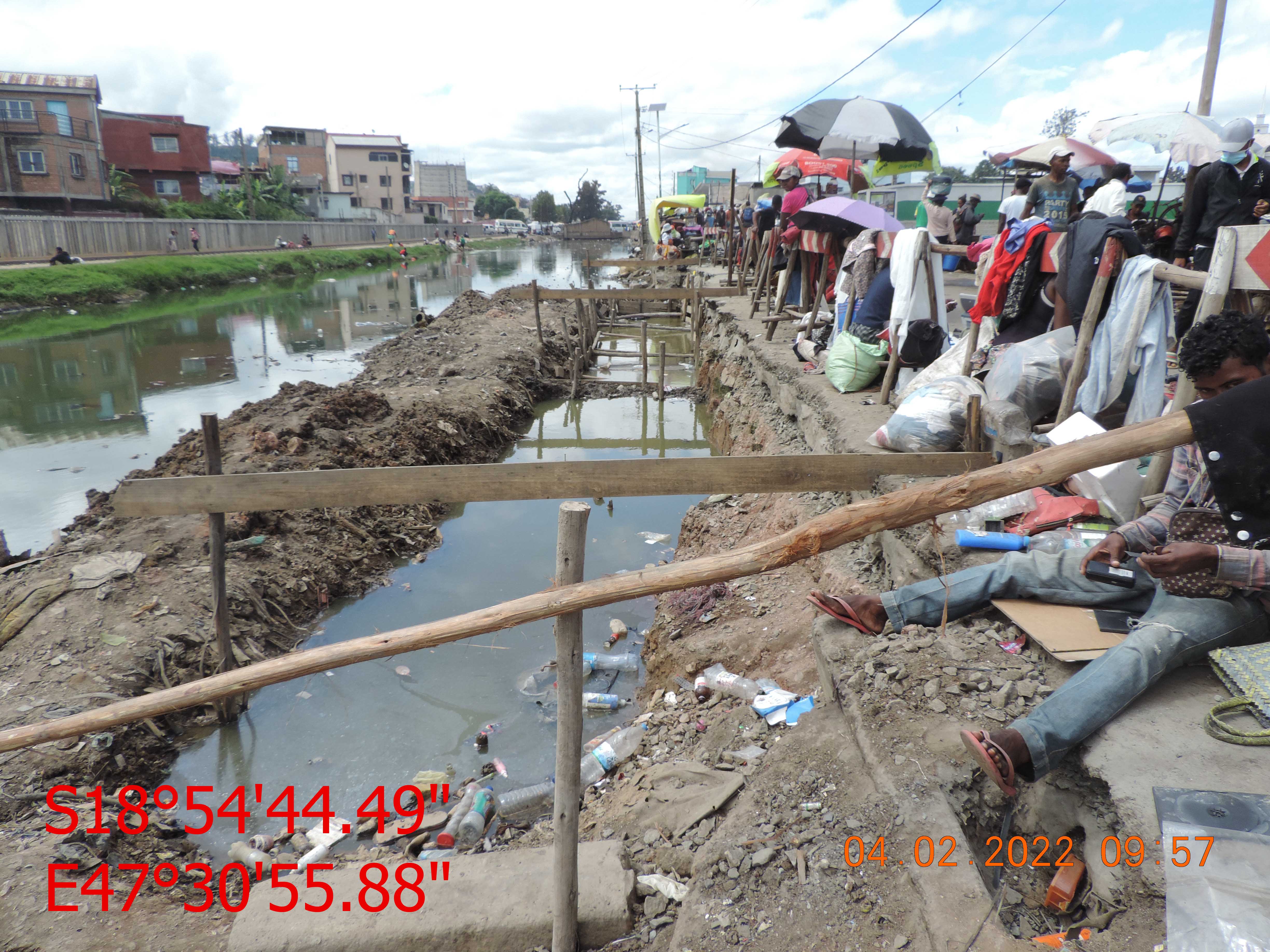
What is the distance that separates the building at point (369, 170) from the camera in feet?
226

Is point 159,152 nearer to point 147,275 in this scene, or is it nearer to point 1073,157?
point 147,275

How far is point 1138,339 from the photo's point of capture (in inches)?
146

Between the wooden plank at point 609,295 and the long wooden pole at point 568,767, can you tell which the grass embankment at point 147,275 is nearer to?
the wooden plank at point 609,295

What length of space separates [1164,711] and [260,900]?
323cm

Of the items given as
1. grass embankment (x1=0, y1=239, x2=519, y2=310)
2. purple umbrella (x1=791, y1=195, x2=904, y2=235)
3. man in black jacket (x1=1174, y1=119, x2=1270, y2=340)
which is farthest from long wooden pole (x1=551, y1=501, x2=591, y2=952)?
grass embankment (x1=0, y1=239, x2=519, y2=310)

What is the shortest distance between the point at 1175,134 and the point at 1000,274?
202 inches

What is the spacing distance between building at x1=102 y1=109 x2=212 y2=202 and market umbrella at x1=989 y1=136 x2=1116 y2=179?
44.4 m

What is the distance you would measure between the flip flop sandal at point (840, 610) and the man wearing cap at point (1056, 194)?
5034 mm

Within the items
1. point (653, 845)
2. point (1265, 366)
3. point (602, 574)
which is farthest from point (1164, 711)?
point (602, 574)

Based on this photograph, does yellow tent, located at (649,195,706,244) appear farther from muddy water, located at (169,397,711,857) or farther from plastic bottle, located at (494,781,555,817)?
plastic bottle, located at (494,781,555,817)

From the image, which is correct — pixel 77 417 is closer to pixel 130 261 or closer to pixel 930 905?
pixel 930 905

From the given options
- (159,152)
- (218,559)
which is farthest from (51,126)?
(218,559)

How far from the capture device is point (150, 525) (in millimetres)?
5926

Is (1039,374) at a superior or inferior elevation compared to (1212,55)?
inferior
